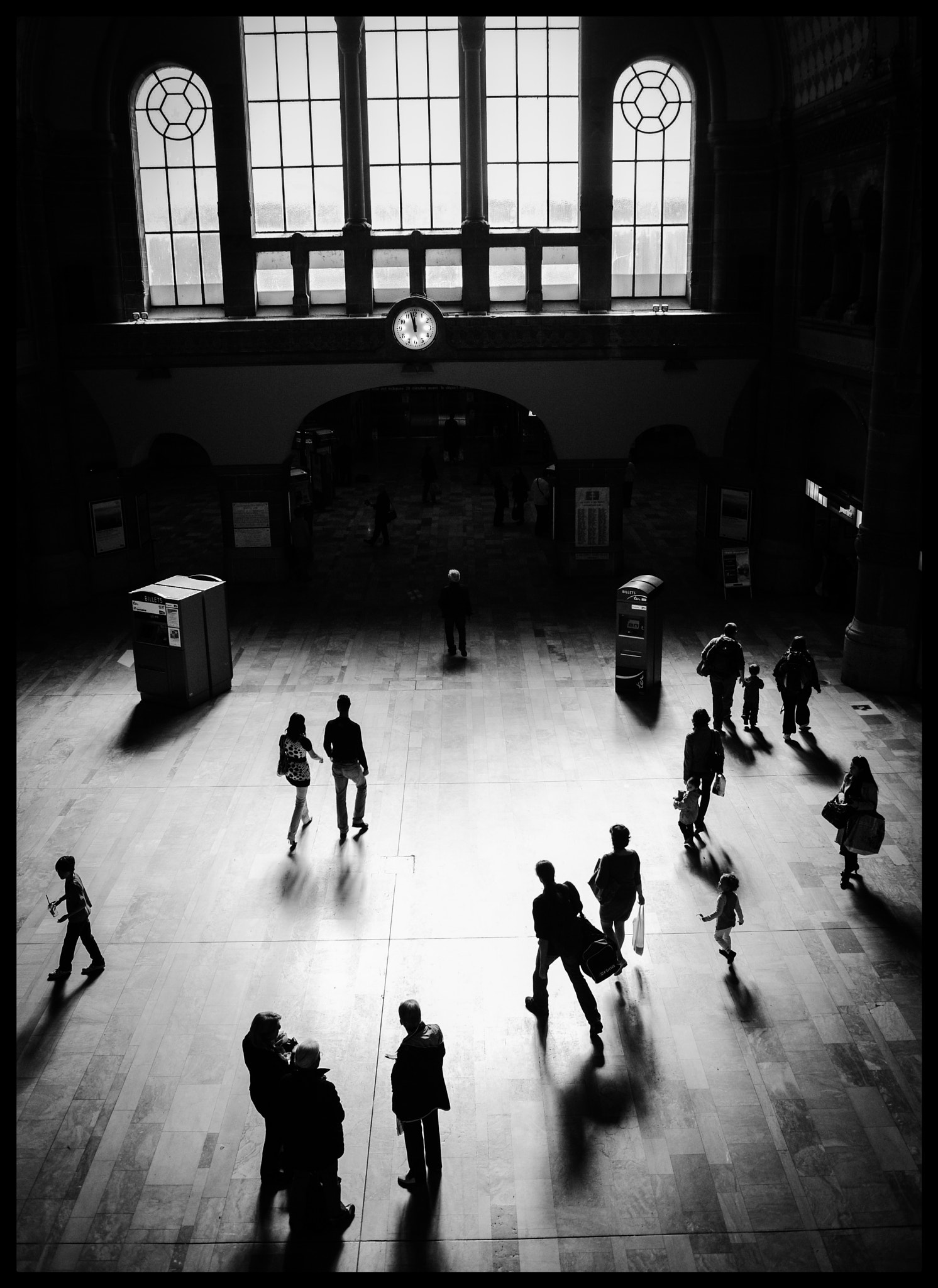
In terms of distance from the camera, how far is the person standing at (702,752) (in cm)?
1252

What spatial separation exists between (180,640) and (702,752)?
791cm

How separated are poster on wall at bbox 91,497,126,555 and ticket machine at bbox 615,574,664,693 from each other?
10.8 metres

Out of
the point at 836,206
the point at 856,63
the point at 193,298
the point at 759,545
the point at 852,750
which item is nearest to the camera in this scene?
the point at 852,750

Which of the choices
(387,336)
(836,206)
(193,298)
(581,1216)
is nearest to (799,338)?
(836,206)

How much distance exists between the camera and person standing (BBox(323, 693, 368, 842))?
12.6m

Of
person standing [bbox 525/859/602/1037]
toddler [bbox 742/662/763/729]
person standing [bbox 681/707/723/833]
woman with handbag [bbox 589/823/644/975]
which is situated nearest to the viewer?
person standing [bbox 525/859/602/1037]

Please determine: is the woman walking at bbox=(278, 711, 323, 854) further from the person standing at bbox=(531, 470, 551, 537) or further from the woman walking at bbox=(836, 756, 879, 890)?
the person standing at bbox=(531, 470, 551, 537)

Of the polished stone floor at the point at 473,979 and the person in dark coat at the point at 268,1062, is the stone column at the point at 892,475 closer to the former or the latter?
the polished stone floor at the point at 473,979

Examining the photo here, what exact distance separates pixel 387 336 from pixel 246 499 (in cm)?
421

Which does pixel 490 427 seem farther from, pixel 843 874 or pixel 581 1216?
pixel 581 1216

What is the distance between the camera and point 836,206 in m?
20.0

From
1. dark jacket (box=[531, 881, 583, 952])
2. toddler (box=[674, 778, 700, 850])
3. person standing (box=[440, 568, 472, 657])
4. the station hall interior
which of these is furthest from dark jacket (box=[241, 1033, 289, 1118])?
person standing (box=[440, 568, 472, 657])

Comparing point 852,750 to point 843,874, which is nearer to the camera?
point 843,874

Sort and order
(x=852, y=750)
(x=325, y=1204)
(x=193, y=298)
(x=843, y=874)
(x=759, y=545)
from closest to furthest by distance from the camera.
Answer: (x=325, y=1204)
(x=843, y=874)
(x=852, y=750)
(x=759, y=545)
(x=193, y=298)
